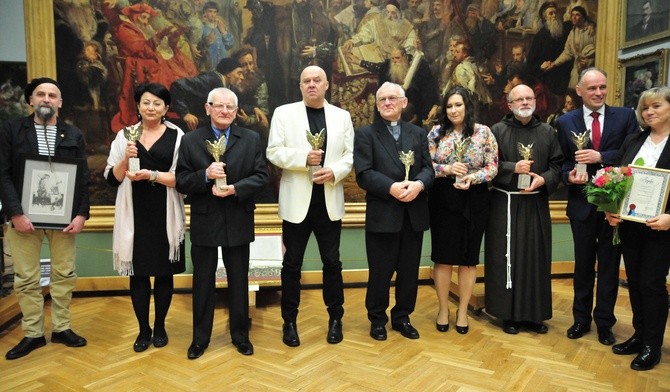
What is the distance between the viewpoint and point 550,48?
21.1 ft

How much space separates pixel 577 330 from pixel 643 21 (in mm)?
4458

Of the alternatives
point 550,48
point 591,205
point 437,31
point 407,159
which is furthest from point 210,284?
point 550,48

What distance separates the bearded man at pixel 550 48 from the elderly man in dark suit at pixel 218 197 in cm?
445

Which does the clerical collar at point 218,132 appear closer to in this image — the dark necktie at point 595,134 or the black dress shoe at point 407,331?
the black dress shoe at point 407,331

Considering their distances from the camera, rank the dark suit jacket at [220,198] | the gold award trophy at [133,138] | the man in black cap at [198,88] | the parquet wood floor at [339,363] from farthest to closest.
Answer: the man in black cap at [198,88], the dark suit jacket at [220,198], the gold award trophy at [133,138], the parquet wood floor at [339,363]

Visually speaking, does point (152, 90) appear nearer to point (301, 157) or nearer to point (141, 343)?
→ point (301, 157)

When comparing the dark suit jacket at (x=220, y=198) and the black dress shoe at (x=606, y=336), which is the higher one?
the dark suit jacket at (x=220, y=198)

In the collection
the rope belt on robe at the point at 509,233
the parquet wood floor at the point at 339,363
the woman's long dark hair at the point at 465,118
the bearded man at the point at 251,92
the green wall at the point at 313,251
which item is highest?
the bearded man at the point at 251,92

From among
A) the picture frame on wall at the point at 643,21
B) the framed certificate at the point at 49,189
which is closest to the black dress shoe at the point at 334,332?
the framed certificate at the point at 49,189

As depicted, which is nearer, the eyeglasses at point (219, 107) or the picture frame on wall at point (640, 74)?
the eyeglasses at point (219, 107)

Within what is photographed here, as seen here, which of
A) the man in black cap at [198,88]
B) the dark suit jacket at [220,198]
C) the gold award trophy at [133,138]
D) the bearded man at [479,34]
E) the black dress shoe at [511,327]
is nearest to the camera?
the gold award trophy at [133,138]

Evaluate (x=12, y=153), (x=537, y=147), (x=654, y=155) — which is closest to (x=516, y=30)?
(x=537, y=147)

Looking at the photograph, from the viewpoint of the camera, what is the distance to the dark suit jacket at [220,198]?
3.60m

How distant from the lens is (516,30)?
632 centimetres
